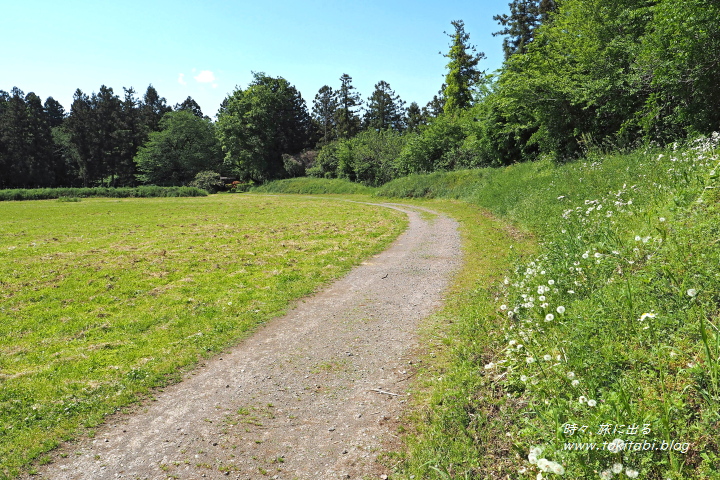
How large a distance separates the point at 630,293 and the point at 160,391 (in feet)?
16.4

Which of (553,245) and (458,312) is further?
(553,245)

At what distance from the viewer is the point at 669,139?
553 inches

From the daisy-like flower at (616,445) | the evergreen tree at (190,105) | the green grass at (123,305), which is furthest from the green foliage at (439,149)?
the evergreen tree at (190,105)

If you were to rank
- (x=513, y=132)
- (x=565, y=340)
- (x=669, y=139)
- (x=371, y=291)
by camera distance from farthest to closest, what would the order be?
1. (x=513, y=132)
2. (x=669, y=139)
3. (x=371, y=291)
4. (x=565, y=340)

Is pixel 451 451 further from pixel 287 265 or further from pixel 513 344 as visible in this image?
pixel 287 265

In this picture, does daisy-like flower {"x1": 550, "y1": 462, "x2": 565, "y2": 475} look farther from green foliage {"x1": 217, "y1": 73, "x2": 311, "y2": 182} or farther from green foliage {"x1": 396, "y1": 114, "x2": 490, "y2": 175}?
green foliage {"x1": 217, "y1": 73, "x2": 311, "y2": 182}

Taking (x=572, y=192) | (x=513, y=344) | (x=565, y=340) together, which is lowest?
(x=513, y=344)

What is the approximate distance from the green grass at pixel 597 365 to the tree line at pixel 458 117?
332 inches

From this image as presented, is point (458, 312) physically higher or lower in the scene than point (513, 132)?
lower

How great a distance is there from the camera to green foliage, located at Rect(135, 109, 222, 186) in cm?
6500

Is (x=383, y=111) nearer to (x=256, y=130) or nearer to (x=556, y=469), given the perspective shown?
(x=256, y=130)

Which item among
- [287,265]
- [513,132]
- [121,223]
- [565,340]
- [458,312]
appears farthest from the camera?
[513,132]

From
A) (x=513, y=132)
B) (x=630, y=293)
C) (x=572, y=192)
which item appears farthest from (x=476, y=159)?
(x=630, y=293)

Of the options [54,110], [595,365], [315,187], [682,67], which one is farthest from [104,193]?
[54,110]
